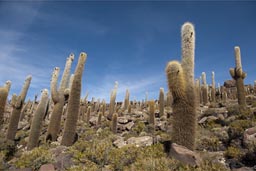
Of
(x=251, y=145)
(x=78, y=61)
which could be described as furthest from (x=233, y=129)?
(x=78, y=61)

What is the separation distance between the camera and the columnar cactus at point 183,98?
8.22 meters

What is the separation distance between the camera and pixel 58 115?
14.9 m

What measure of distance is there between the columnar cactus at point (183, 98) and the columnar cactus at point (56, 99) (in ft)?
30.0

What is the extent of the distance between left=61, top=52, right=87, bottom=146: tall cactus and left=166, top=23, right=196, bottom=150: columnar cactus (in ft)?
21.2

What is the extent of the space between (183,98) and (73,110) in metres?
7.10

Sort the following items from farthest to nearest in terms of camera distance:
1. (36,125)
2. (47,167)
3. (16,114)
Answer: (16,114) < (36,125) < (47,167)

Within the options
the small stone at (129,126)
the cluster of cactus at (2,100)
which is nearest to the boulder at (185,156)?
the cluster of cactus at (2,100)

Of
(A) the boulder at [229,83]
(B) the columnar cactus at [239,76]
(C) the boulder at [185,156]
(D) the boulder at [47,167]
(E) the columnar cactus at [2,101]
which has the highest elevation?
(A) the boulder at [229,83]

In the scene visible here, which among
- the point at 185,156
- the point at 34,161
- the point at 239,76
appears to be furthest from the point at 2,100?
the point at 239,76

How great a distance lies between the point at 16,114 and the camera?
654 inches

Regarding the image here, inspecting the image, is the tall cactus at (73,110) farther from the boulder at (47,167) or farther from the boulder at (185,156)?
the boulder at (185,156)

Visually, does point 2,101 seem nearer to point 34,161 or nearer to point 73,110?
point 73,110

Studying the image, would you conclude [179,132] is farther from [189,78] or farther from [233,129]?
[233,129]

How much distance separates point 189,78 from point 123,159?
171 inches
